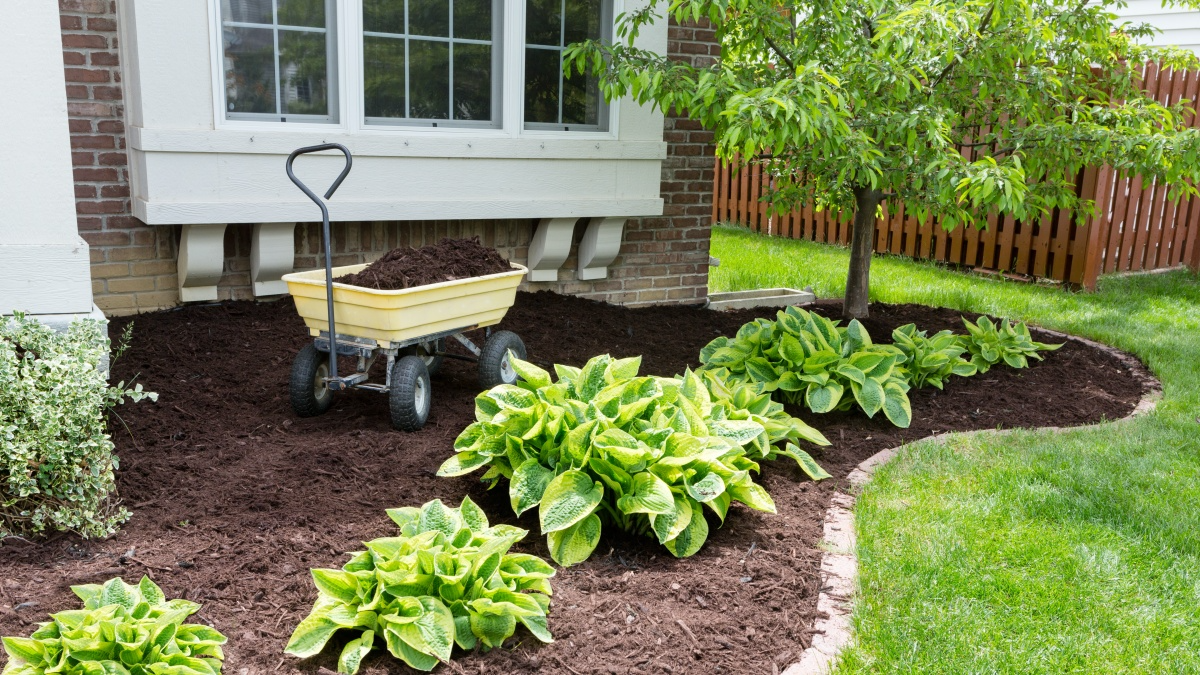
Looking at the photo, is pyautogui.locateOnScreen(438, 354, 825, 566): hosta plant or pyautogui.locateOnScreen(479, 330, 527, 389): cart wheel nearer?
pyautogui.locateOnScreen(438, 354, 825, 566): hosta plant

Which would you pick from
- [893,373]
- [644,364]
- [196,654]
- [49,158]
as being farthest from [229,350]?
[893,373]

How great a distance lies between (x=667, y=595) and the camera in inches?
109

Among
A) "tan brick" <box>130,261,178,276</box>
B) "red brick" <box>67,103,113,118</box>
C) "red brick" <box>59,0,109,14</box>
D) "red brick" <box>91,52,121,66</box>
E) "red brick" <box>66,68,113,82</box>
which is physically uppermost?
"red brick" <box>59,0,109,14</box>

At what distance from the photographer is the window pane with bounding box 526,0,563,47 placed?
5.71 m

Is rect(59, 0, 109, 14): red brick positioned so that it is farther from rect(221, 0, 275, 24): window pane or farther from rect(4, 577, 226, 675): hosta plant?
rect(4, 577, 226, 675): hosta plant

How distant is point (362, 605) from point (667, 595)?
882mm

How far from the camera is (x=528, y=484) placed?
3057mm

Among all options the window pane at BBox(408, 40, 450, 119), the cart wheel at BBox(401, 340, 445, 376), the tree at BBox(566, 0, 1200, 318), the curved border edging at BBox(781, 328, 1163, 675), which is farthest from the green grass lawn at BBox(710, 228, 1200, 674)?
the window pane at BBox(408, 40, 450, 119)

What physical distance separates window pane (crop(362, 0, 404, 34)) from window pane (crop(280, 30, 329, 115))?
10.6 inches

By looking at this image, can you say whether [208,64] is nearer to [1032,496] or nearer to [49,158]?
[49,158]

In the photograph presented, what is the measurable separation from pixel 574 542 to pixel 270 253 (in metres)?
3.05

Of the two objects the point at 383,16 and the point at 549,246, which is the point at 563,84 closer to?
the point at 549,246

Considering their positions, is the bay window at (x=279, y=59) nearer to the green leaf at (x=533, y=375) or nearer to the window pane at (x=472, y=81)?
the window pane at (x=472, y=81)

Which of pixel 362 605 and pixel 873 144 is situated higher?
pixel 873 144
